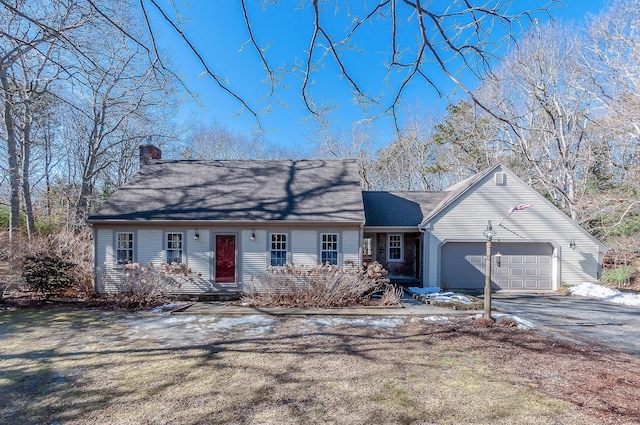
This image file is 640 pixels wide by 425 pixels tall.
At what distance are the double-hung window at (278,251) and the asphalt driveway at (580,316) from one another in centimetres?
701

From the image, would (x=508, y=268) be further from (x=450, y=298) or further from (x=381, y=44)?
(x=381, y=44)

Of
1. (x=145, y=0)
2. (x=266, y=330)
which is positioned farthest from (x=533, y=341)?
(x=145, y=0)

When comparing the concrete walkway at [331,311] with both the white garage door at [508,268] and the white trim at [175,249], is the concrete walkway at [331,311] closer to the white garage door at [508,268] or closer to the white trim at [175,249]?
the white trim at [175,249]

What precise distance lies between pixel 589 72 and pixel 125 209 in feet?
68.2

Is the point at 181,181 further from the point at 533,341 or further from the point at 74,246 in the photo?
the point at 533,341

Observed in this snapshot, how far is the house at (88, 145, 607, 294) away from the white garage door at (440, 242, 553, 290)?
4 centimetres

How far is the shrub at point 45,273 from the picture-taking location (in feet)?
31.7

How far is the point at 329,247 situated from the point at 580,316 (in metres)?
7.56

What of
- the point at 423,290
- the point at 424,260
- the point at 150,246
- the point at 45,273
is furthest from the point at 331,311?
the point at 45,273

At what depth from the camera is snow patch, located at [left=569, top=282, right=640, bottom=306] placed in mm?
10703

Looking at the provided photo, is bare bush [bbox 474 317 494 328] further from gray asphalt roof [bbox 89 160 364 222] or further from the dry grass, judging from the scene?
gray asphalt roof [bbox 89 160 364 222]

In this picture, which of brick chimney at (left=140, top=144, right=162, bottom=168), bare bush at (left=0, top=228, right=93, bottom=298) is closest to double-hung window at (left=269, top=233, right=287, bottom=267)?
bare bush at (left=0, top=228, right=93, bottom=298)

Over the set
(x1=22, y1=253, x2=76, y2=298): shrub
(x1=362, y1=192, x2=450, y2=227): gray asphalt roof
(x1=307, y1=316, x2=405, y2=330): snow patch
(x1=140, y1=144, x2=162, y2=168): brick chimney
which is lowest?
(x1=307, y1=316, x2=405, y2=330): snow patch

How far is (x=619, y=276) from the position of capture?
13.4 m
